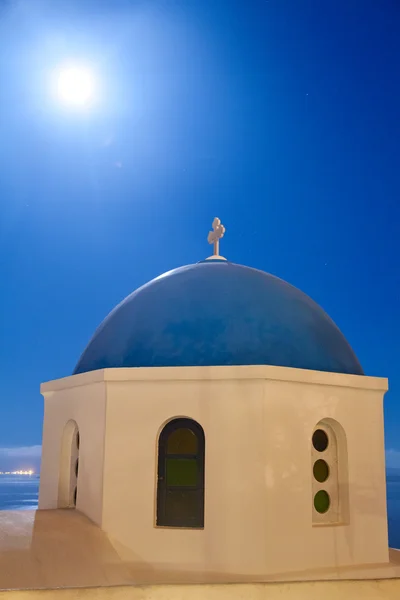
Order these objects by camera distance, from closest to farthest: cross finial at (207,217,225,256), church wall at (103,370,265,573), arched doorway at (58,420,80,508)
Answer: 1. church wall at (103,370,265,573)
2. arched doorway at (58,420,80,508)
3. cross finial at (207,217,225,256)

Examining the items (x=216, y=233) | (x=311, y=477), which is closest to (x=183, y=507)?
(x=311, y=477)

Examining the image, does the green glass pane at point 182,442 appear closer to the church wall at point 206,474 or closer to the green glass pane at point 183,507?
the church wall at point 206,474

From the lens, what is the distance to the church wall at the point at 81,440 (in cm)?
716

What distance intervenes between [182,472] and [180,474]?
0.03m

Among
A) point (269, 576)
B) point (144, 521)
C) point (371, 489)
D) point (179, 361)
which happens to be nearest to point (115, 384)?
point (179, 361)

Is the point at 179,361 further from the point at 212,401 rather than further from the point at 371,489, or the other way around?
the point at 371,489

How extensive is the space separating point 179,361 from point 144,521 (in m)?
1.89

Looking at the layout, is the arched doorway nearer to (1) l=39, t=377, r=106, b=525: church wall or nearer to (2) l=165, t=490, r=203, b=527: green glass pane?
(1) l=39, t=377, r=106, b=525: church wall

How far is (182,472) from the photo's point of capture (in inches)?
276

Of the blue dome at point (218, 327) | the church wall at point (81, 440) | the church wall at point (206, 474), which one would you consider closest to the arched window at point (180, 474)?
the church wall at point (206, 474)

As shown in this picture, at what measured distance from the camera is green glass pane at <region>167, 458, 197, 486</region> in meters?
7.00

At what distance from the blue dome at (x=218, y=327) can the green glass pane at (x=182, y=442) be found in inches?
32.3

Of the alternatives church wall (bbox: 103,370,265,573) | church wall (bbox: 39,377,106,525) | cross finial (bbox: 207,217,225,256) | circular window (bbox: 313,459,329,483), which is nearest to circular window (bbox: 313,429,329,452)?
circular window (bbox: 313,459,329,483)

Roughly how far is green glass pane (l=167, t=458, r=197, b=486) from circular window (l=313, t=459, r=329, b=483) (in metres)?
1.56
